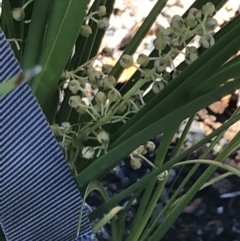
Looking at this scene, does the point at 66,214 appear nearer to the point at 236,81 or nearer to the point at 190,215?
the point at 236,81

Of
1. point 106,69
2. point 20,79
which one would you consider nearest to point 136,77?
point 106,69

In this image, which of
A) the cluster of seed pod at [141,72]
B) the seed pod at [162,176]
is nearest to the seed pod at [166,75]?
the cluster of seed pod at [141,72]

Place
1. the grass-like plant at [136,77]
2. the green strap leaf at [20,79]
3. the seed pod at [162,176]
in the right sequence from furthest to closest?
the seed pod at [162,176] → the grass-like plant at [136,77] → the green strap leaf at [20,79]

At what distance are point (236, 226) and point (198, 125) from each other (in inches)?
9.7

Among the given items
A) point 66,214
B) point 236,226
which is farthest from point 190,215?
point 66,214

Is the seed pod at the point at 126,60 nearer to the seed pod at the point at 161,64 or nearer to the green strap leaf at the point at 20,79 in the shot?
the seed pod at the point at 161,64

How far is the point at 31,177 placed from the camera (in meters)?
Answer: 0.33

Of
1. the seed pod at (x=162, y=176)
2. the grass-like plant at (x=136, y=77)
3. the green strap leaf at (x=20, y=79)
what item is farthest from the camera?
the seed pod at (x=162, y=176)

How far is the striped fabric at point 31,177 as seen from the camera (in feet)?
0.99

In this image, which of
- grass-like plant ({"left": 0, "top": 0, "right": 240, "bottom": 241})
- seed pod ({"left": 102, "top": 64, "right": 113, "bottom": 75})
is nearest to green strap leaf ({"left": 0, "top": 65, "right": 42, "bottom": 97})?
grass-like plant ({"left": 0, "top": 0, "right": 240, "bottom": 241})

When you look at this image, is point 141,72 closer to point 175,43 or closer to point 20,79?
point 175,43

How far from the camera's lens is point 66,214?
0.37 meters

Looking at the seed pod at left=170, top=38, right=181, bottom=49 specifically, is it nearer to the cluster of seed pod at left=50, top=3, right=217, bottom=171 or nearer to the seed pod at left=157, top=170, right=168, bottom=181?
the cluster of seed pod at left=50, top=3, right=217, bottom=171

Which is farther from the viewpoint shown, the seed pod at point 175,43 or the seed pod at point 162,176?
the seed pod at point 162,176
